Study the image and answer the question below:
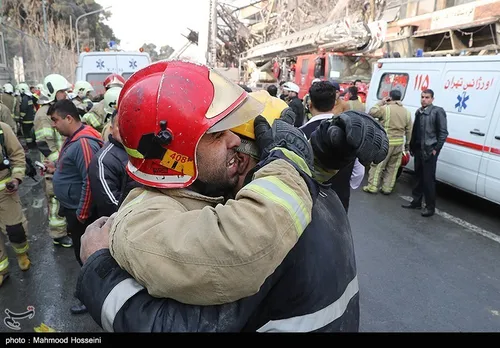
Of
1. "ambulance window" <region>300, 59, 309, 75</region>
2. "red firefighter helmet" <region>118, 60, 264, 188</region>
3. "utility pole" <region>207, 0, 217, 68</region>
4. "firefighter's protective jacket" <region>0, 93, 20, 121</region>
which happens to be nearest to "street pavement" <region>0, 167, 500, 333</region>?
"red firefighter helmet" <region>118, 60, 264, 188</region>

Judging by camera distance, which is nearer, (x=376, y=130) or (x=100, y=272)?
(x=100, y=272)

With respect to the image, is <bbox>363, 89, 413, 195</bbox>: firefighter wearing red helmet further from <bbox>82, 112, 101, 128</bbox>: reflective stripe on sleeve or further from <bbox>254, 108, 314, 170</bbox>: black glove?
<bbox>254, 108, 314, 170</bbox>: black glove

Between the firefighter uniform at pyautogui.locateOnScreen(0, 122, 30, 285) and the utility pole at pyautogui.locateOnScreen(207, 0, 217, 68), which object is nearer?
the firefighter uniform at pyautogui.locateOnScreen(0, 122, 30, 285)

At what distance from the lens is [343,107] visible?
23.7ft

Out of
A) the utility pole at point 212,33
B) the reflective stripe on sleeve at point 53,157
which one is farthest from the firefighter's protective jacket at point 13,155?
the utility pole at point 212,33

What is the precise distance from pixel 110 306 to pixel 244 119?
0.64 m

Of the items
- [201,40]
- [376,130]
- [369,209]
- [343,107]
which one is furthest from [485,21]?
[201,40]

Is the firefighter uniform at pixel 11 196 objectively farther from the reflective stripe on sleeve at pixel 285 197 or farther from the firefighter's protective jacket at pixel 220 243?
the reflective stripe on sleeve at pixel 285 197

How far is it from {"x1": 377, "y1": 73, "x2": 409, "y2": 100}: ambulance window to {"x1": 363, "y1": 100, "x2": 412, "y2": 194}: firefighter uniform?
2.81ft

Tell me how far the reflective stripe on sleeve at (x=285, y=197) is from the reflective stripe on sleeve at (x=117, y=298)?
0.37 m

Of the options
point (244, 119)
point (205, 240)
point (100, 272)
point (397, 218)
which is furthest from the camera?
point (397, 218)

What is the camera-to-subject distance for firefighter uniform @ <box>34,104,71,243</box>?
468 cm

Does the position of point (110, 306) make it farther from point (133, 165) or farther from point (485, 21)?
point (485, 21)

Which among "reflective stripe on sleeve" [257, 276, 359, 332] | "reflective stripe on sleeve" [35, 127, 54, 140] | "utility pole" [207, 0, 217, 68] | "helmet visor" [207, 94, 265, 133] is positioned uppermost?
"utility pole" [207, 0, 217, 68]
